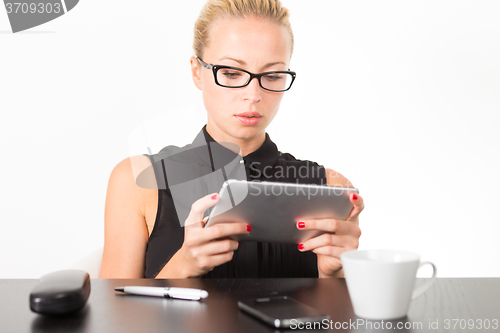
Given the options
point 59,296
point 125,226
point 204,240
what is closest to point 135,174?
point 125,226

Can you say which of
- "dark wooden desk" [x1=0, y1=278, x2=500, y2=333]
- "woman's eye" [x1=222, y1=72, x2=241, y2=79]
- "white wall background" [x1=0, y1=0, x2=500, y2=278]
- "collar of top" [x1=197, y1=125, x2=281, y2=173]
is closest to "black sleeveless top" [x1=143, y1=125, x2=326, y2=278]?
"collar of top" [x1=197, y1=125, x2=281, y2=173]

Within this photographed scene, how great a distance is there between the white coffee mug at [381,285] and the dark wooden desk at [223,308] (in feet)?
0.05

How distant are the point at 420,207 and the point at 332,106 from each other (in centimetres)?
71

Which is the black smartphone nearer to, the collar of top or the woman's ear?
the collar of top

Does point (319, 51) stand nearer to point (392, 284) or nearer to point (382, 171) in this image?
point (382, 171)

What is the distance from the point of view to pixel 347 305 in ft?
2.06

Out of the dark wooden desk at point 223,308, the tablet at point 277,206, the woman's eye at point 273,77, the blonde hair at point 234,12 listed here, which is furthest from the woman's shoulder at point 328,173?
the dark wooden desk at point 223,308

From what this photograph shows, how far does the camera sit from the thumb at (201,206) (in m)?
0.81

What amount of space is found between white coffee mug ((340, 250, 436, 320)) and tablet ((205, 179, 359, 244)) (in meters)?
0.24

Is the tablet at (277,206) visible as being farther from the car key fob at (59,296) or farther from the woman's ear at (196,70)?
the woman's ear at (196,70)

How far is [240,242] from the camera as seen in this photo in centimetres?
123

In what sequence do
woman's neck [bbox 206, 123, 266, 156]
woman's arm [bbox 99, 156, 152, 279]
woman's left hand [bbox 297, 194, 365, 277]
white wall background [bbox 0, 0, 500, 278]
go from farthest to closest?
1. white wall background [bbox 0, 0, 500, 278]
2. woman's neck [bbox 206, 123, 266, 156]
3. woman's arm [bbox 99, 156, 152, 279]
4. woman's left hand [bbox 297, 194, 365, 277]

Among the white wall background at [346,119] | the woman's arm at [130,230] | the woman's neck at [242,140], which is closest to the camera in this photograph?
the woman's arm at [130,230]

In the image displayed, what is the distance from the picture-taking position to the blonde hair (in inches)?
49.5
